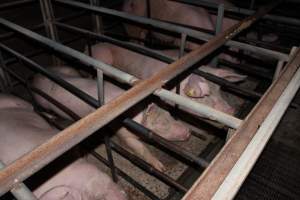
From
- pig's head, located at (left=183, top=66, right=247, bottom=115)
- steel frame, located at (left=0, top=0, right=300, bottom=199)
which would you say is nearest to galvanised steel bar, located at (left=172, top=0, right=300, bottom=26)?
pig's head, located at (left=183, top=66, right=247, bottom=115)

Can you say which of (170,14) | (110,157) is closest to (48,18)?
(170,14)

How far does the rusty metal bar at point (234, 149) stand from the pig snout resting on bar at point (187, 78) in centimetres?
122

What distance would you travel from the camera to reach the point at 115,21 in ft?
16.4

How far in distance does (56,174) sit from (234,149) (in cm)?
145

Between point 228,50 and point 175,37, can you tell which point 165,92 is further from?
point 175,37

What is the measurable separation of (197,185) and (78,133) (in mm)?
466

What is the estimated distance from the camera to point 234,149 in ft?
3.33

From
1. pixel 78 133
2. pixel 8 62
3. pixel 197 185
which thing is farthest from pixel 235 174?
pixel 8 62

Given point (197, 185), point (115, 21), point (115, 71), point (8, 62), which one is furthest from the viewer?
point (115, 21)

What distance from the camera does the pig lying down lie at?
1.84 meters

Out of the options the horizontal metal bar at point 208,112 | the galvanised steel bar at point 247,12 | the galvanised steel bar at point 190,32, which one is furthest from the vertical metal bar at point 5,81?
the horizontal metal bar at point 208,112

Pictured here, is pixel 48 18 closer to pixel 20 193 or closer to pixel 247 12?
pixel 247 12

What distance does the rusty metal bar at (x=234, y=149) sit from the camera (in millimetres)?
862

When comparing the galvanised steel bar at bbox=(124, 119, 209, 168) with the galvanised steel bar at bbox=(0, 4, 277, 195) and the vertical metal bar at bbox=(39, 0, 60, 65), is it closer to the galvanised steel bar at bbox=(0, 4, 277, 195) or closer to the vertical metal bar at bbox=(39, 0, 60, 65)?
the galvanised steel bar at bbox=(0, 4, 277, 195)
